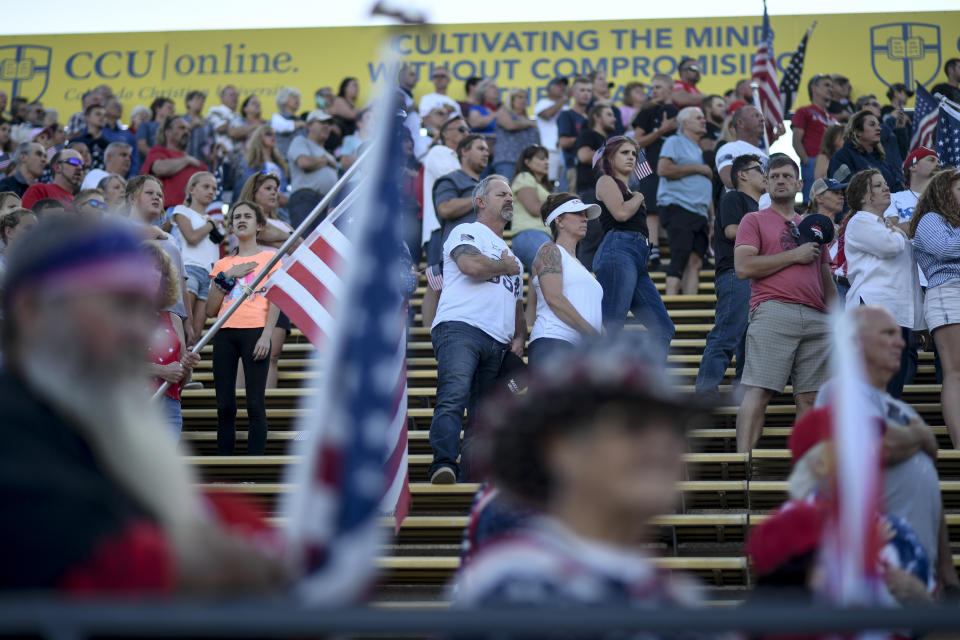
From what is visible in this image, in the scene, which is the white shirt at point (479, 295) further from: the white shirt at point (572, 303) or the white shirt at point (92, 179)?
the white shirt at point (92, 179)

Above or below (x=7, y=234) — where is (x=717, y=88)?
above

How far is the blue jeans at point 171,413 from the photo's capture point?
6279 mm

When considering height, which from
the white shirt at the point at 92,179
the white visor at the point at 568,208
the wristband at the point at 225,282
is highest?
the white shirt at the point at 92,179

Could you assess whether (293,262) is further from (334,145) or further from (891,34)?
(891,34)

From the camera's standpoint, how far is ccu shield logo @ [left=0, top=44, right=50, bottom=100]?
57.0ft

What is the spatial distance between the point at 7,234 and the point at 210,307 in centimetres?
116

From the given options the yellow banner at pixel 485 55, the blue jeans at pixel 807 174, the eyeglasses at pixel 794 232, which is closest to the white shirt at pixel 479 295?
the eyeglasses at pixel 794 232

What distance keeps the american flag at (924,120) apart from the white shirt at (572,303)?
5.31 metres

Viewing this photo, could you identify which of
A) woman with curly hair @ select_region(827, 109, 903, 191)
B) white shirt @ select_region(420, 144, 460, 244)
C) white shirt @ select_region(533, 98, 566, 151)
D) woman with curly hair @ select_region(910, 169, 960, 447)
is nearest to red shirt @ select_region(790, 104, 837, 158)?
woman with curly hair @ select_region(827, 109, 903, 191)

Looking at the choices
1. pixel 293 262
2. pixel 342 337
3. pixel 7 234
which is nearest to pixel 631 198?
pixel 293 262

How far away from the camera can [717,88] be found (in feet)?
52.7

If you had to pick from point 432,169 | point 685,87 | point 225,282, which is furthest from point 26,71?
point 225,282

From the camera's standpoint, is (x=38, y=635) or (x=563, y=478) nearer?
(x=38, y=635)

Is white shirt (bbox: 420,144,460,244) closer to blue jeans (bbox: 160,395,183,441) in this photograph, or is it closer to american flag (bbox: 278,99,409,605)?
blue jeans (bbox: 160,395,183,441)
